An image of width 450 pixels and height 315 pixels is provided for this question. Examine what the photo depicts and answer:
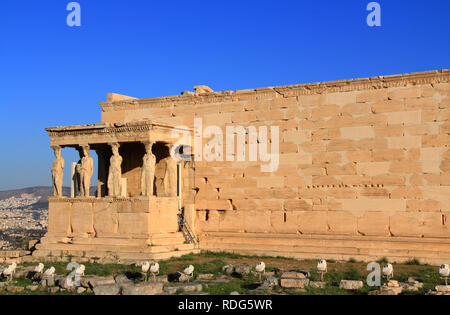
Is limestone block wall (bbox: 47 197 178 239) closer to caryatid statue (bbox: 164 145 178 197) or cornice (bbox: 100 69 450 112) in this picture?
caryatid statue (bbox: 164 145 178 197)

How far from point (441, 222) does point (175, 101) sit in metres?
8.86

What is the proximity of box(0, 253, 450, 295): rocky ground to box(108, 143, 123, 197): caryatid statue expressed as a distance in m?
2.87

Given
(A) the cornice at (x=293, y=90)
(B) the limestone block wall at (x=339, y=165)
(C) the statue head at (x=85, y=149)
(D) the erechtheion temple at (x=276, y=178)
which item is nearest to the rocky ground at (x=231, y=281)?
(D) the erechtheion temple at (x=276, y=178)

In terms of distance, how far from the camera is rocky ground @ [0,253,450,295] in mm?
13258

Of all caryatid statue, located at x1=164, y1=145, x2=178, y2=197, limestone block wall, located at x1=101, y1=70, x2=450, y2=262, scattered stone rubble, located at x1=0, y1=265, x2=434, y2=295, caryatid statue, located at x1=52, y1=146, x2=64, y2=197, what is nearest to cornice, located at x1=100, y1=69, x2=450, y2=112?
limestone block wall, located at x1=101, y1=70, x2=450, y2=262

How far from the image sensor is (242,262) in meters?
17.6

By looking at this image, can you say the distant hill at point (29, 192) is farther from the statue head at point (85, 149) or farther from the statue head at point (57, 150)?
the statue head at point (85, 149)

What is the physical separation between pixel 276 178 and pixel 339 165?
1.93 m

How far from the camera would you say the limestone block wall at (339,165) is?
17.0 metres

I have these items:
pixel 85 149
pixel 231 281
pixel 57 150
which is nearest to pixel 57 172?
pixel 57 150

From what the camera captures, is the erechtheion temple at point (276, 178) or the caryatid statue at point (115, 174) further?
the caryatid statue at point (115, 174)

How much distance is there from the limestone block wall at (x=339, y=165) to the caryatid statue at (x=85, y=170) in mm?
3180
